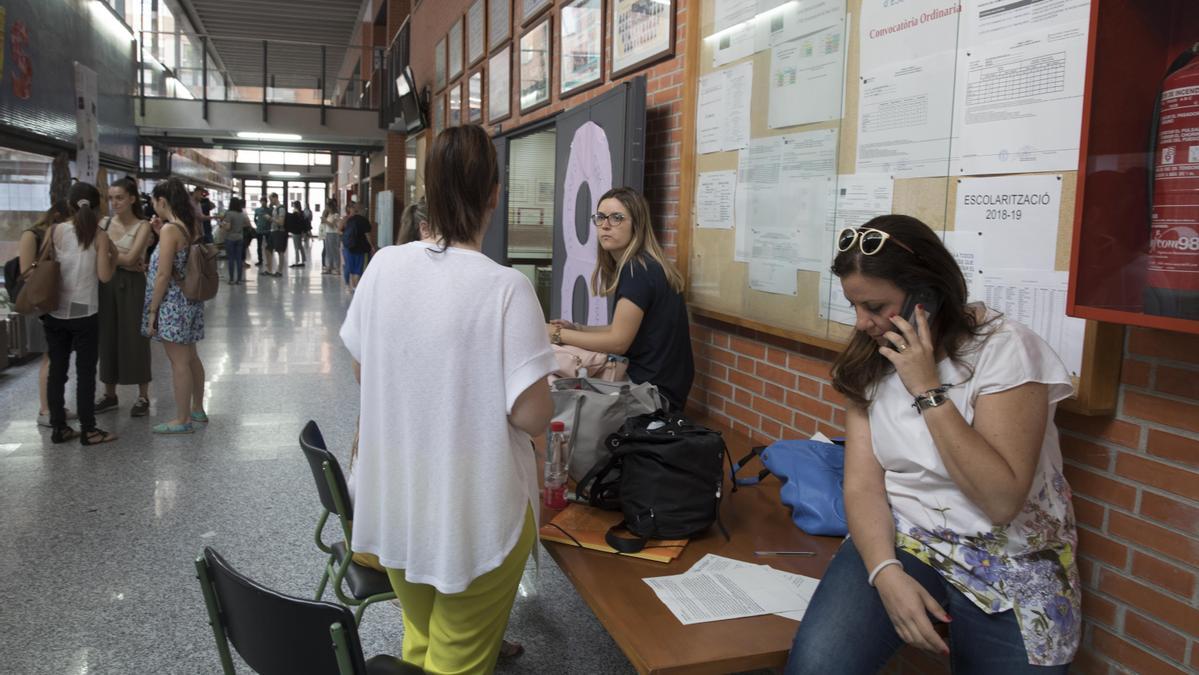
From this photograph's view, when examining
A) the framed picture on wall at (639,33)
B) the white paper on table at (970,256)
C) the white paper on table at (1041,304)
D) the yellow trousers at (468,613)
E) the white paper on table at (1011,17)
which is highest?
the framed picture on wall at (639,33)

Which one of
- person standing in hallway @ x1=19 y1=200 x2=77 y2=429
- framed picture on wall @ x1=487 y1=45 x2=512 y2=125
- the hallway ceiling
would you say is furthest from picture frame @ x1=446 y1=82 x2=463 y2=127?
the hallway ceiling

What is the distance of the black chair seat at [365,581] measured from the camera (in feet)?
7.39

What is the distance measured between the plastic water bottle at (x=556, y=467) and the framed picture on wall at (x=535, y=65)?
12.4 feet

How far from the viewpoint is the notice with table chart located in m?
2.99

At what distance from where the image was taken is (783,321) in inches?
Result: 110

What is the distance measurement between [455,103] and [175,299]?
15.7 feet

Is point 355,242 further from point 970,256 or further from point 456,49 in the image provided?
point 970,256

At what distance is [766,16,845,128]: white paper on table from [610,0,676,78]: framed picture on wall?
963 mm

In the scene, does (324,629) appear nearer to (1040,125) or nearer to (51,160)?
(1040,125)

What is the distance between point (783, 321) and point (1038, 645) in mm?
1470

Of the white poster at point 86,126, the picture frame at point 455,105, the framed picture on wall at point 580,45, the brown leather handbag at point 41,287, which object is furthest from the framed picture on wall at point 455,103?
the brown leather handbag at point 41,287

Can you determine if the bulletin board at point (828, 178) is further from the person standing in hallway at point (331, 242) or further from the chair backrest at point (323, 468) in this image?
the person standing in hallway at point (331, 242)

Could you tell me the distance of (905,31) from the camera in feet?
7.13

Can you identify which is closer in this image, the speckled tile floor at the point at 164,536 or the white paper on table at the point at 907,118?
the white paper on table at the point at 907,118
